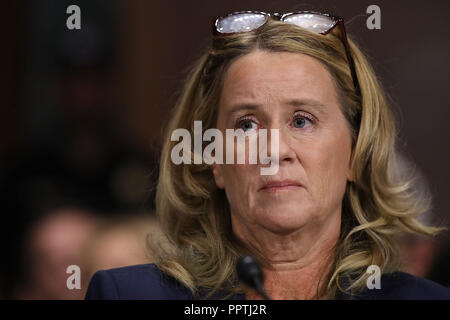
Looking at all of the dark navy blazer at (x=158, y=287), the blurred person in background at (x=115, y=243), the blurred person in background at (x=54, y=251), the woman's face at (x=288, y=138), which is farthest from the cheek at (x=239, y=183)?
the blurred person in background at (x=54, y=251)

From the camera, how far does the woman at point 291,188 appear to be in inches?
71.2

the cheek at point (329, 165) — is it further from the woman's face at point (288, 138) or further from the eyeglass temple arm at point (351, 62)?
the eyeglass temple arm at point (351, 62)

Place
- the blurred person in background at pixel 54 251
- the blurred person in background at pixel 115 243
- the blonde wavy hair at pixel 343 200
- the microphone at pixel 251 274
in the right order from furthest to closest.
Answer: the blurred person in background at pixel 54 251 < the blurred person in background at pixel 115 243 < the blonde wavy hair at pixel 343 200 < the microphone at pixel 251 274

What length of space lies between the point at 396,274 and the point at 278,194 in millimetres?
413

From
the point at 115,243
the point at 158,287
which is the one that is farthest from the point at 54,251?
the point at 158,287

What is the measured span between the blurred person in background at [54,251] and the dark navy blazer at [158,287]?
85 cm

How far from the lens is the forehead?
1.81 m

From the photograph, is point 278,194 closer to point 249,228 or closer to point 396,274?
point 249,228

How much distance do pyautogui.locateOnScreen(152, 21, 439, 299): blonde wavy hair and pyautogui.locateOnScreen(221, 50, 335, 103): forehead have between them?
3 centimetres

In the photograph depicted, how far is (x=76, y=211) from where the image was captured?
3.00 meters

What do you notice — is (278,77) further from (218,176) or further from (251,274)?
(251,274)

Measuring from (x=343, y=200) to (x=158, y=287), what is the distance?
533mm

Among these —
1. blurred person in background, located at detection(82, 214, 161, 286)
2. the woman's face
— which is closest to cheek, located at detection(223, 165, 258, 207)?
the woman's face
